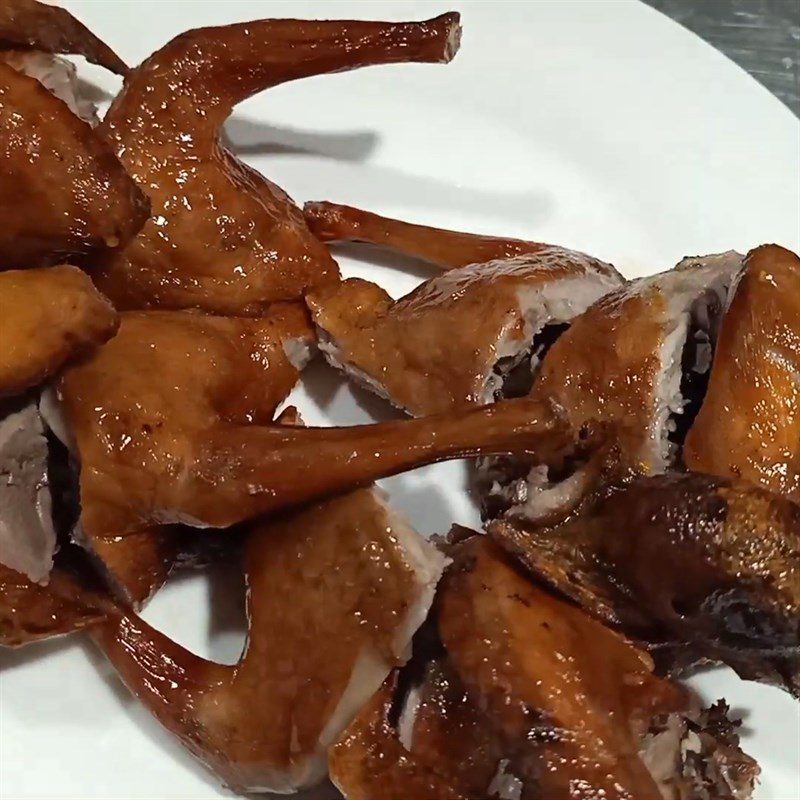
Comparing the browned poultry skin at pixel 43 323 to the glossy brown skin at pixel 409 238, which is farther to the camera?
the glossy brown skin at pixel 409 238

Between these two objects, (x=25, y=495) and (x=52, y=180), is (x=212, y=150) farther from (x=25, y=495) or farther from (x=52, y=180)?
(x=25, y=495)

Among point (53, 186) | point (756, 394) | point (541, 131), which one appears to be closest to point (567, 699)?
point (756, 394)

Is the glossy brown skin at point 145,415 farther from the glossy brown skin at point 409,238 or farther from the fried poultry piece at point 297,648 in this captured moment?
the glossy brown skin at point 409,238

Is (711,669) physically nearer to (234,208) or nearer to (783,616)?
(783,616)

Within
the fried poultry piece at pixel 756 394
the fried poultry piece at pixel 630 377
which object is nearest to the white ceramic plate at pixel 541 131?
the fried poultry piece at pixel 630 377

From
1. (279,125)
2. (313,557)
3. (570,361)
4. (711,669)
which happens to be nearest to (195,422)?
(313,557)

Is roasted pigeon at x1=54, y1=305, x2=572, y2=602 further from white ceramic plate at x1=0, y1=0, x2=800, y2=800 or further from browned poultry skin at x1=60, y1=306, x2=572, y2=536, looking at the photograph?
white ceramic plate at x1=0, y1=0, x2=800, y2=800

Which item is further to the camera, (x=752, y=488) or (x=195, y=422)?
(x=195, y=422)
